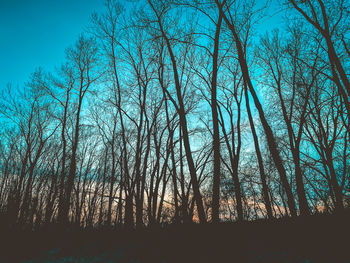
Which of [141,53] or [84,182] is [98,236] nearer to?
[141,53]

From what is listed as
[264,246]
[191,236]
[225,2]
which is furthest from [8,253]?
[225,2]

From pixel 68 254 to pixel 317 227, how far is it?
621 centimetres

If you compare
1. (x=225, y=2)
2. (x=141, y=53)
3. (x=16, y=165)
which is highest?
(x=141, y=53)

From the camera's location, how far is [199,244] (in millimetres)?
4164

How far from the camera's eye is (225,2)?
23.2ft

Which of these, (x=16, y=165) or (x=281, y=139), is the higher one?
(x=16, y=165)

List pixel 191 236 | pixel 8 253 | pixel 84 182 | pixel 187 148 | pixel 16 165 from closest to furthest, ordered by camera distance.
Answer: pixel 191 236
pixel 8 253
pixel 187 148
pixel 16 165
pixel 84 182

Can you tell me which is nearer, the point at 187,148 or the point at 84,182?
the point at 187,148

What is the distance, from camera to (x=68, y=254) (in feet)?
15.8

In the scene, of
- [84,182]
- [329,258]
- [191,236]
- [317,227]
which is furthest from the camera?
[84,182]

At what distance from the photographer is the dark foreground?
3455 millimetres

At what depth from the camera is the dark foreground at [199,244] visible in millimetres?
3455

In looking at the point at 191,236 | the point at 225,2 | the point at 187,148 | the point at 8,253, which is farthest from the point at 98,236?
the point at 225,2

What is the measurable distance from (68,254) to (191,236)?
3.41m
